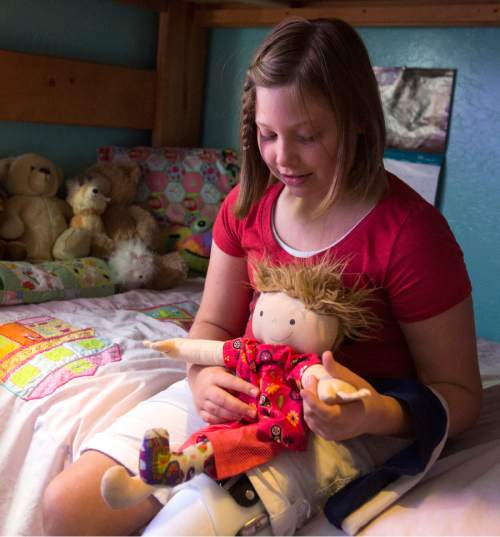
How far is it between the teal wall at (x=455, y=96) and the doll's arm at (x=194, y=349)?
4.19ft

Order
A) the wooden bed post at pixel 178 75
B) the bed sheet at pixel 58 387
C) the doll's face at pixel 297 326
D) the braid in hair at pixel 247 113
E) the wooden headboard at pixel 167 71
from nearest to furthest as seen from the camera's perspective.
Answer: the doll's face at pixel 297 326 < the braid in hair at pixel 247 113 < the bed sheet at pixel 58 387 < the wooden headboard at pixel 167 71 < the wooden bed post at pixel 178 75

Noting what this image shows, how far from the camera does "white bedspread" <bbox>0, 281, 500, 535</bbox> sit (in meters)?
0.83

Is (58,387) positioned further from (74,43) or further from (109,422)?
(74,43)

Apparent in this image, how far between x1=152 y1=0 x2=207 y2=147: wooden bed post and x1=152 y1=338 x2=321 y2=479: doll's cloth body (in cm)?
168

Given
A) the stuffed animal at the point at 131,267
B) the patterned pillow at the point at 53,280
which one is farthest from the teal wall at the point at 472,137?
the patterned pillow at the point at 53,280

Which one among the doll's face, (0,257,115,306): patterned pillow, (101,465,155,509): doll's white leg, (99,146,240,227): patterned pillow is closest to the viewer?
(101,465,155,509): doll's white leg

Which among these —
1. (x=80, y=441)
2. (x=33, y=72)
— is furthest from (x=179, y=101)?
(x=80, y=441)

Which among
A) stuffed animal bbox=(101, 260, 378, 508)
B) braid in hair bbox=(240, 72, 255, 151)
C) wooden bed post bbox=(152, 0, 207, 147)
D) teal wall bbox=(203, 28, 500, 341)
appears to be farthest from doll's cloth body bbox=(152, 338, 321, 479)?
wooden bed post bbox=(152, 0, 207, 147)

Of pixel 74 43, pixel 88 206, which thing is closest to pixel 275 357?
pixel 88 206

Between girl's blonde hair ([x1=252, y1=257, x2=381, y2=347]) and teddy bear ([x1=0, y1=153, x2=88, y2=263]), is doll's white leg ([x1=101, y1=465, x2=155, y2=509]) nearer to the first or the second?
girl's blonde hair ([x1=252, y1=257, x2=381, y2=347])

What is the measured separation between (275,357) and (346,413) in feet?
0.46

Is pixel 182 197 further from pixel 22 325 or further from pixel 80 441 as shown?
pixel 80 441

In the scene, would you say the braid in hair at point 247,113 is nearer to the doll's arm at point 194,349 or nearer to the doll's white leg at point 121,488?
the doll's arm at point 194,349

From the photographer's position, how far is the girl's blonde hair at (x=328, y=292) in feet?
2.87
